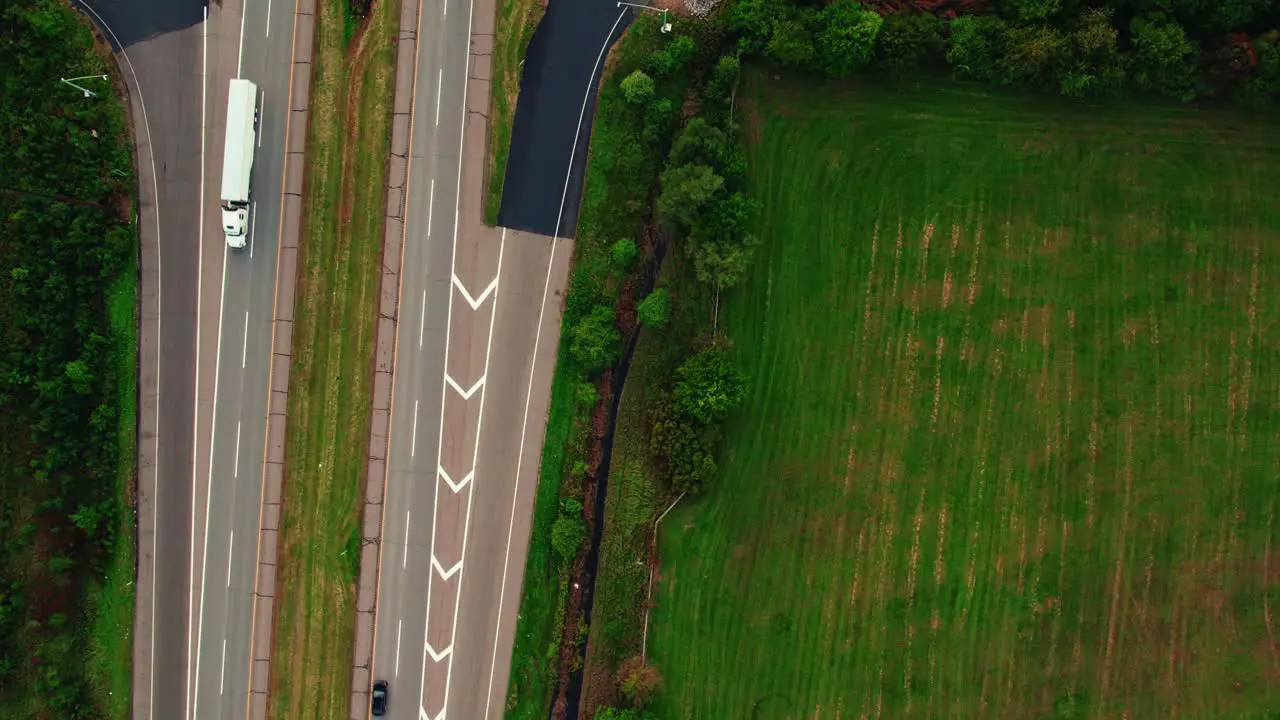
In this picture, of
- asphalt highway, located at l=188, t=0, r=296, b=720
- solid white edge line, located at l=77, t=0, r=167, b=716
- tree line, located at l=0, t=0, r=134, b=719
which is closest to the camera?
tree line, located at l=0, t=0, r=134, b=719

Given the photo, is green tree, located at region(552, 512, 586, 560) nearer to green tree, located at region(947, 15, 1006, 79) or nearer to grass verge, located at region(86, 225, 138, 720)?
grass verge, located at region(86, 225, 138, 720)

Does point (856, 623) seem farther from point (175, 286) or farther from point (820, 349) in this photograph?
point (175, 286)

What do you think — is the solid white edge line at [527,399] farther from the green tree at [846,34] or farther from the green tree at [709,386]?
the green tree at [846,34]

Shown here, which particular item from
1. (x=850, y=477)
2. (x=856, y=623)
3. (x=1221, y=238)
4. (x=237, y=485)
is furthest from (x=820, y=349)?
(x=237, y=485)

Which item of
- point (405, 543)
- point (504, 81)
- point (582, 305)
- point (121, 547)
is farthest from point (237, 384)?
point (504, 81)

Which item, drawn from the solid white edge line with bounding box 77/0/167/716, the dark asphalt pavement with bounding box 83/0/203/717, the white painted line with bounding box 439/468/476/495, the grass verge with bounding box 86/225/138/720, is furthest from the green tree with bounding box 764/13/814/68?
the grass verge with bounding box 86/225/138/720

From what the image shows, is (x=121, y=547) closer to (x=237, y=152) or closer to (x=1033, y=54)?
(x=237, y=152)
